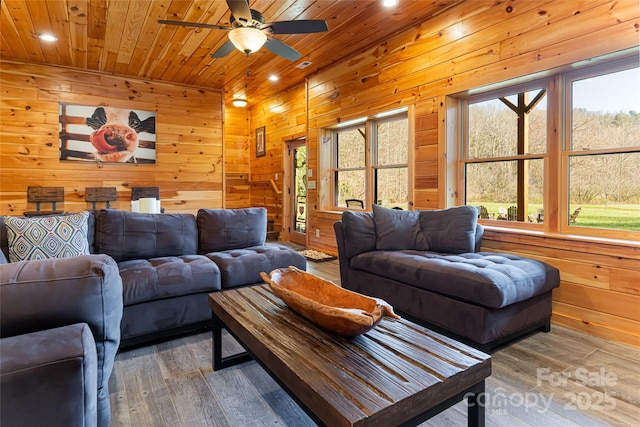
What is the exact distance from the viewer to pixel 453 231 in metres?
2.94

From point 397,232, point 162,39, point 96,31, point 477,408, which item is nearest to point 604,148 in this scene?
point 397,232

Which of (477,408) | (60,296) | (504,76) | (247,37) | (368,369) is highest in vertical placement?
(247,37)

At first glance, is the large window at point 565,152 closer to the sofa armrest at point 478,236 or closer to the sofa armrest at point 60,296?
the sofa armrest at point 478,236

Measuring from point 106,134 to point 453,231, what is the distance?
5162 mm

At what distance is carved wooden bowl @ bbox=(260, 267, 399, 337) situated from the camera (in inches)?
51.2

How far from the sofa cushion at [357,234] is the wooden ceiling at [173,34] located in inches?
84.9

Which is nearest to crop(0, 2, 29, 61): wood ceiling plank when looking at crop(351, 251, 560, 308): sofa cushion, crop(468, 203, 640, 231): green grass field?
crop(351, 251, 560, 308): sofa cushion

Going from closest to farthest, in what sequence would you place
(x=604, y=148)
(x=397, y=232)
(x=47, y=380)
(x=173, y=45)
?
(x=47, y=380), (x=604, y=148), (x=397, y=232), (x=173, y=45)

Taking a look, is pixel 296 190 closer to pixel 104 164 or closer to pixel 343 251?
pixel 104 164

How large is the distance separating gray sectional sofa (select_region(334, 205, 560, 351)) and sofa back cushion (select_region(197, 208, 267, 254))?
0.82 m

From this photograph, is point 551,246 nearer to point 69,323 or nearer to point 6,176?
point 69,323

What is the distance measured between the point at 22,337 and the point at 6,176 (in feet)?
16.8

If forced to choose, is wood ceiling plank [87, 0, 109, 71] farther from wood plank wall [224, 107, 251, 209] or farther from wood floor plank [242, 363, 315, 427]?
wood floor plank [242, 363, 315, 427]

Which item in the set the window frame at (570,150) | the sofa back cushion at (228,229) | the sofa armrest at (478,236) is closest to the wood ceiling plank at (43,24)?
the sofa back cushion at (228,229)
